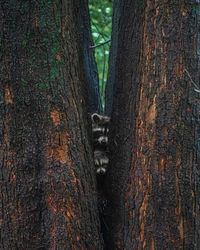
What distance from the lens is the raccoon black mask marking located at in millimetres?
2471

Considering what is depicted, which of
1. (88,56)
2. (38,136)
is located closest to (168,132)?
(38,136)

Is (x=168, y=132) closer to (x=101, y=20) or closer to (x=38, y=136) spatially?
(x=38, y=136)

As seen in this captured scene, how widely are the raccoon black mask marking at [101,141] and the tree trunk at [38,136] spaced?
2.18ft

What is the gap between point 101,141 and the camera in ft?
8.85

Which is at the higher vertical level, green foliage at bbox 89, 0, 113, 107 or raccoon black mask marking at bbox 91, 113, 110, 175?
green foliage at bbox 89, 0, 113, 107

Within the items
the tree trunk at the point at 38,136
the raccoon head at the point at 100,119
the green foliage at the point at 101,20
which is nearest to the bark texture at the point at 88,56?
the raccoon head at the point at 100,119

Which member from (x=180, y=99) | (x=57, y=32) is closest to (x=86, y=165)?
(x=180, y=99)

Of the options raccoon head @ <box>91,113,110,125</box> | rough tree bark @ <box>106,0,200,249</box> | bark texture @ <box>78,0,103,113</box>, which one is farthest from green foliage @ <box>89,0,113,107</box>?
rough tree bark @ <box>106,0,200,249</box>

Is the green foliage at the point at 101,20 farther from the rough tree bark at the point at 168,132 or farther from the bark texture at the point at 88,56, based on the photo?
the rough tree bark at the point at 168,132

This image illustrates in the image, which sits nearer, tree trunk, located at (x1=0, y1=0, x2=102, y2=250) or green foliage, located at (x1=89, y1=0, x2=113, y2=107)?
tree trunk, located at (x1=0, y1=0, x2=102, y2=250)

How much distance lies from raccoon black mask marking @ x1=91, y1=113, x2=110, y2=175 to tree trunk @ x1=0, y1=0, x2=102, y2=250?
0.67 meters

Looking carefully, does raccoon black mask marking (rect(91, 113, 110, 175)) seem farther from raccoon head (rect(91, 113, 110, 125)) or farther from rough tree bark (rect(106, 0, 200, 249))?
rough tree bark (rect(106, 0, 200, 249))

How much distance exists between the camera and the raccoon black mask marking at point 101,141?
8.11 feet

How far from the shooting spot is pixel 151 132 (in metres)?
1.79
